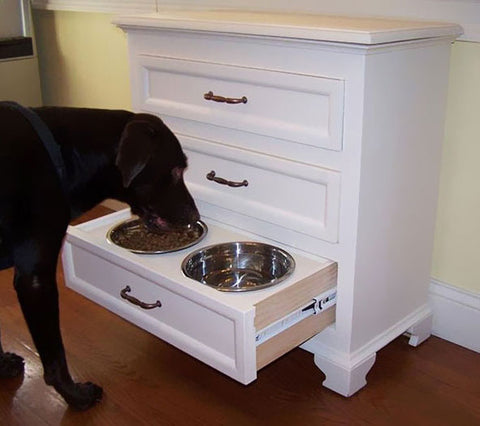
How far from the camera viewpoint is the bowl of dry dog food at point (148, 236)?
66.4 inches

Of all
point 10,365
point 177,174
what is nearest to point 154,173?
point 177,174

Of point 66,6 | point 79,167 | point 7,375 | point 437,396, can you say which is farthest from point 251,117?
point 66,6

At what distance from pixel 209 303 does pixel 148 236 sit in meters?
0.48

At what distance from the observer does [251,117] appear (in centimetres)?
156

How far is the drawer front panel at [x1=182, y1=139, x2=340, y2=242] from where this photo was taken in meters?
1.47

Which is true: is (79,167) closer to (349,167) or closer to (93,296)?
(93,296)

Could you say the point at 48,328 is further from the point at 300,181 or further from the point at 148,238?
the point at 300,181

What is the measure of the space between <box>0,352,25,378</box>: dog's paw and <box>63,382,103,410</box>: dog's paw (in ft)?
0.73

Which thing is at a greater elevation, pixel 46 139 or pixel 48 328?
pixel 46 139

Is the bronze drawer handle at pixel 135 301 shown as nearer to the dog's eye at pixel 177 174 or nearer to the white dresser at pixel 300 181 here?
the white dresser at pixel 300 181

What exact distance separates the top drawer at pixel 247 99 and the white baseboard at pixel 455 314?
2.07 ft

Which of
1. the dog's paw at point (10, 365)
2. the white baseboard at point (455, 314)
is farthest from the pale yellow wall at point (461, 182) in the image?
the dog's paw at point (10, 365)

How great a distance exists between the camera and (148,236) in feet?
5.75

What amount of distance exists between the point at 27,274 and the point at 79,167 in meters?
0.26
